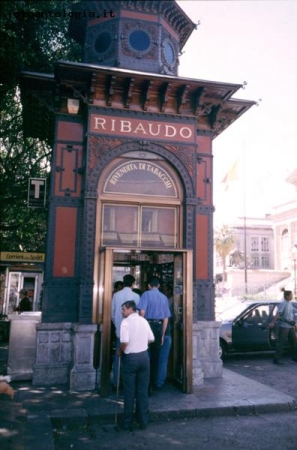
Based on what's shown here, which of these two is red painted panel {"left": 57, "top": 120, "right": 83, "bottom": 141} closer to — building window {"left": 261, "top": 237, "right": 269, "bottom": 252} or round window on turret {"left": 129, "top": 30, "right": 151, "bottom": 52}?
round window on turret {"left": 129, "top": 30, "right": 151, "bottom": 52}

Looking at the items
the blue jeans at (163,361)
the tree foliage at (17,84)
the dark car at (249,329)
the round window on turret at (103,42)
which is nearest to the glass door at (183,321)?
the blue jeans at (163,361)

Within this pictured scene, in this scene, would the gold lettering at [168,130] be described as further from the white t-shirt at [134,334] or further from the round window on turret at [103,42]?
the white t-shirt at [134,334]

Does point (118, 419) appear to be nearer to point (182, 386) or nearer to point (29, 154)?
point (182, 386)

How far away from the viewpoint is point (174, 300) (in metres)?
8.06

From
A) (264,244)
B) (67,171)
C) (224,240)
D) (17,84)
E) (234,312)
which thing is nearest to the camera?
(67,171)

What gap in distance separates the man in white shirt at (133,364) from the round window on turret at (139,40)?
23.2ft

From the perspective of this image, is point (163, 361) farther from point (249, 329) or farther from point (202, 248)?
point (249, 329)

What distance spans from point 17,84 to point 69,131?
442cm

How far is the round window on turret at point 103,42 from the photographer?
9.70m

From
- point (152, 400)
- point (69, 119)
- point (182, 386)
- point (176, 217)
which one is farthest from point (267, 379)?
point (69, 119)

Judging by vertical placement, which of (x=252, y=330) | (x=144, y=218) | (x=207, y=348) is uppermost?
(x=144, y=218)

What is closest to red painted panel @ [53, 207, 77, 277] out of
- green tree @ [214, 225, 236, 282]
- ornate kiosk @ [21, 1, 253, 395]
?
ornate kiosk @ [21, 1, 253, 395]

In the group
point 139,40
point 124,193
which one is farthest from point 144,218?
point 139,40

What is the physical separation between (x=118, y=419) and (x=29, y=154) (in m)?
12.0
